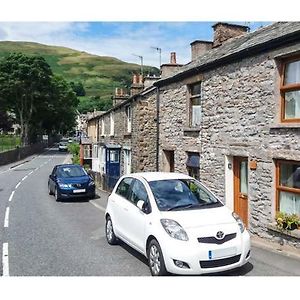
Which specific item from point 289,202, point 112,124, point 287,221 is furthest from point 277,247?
point 112,124

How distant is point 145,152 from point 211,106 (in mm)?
Result: 6431

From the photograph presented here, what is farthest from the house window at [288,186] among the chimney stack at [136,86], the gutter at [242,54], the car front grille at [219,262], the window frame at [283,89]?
the chimney stack at [136,86]

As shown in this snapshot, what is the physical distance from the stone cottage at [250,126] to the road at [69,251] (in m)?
1.61

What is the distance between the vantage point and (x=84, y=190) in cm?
1702

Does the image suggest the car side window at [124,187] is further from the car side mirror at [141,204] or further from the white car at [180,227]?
the car side mirror at [141,204]

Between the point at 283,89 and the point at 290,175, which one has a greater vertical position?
the point at 283,89

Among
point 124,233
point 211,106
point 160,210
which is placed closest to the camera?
point 160,210

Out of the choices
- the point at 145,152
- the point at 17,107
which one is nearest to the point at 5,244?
the point at 145,152

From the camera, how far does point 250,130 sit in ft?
33.6

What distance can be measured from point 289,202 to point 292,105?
2.28m

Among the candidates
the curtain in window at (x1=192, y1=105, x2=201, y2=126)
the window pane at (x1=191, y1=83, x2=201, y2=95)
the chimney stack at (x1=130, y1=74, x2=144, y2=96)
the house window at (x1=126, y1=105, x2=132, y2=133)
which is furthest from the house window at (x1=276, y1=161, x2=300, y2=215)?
the chimney stack at (x1=130, y1=74, x2=144, y2=96)

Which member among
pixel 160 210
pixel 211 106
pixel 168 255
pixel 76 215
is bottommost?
pixel 76 215

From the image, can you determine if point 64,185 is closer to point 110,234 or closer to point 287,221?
point 110,234
